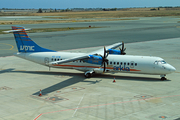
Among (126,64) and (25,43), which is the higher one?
(25,43)

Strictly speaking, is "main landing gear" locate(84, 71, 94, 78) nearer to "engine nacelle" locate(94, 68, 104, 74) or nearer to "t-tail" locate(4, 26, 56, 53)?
"engine nacelle" locate(94, 68, 104, 74)

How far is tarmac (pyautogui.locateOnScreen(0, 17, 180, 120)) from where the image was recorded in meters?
19.5

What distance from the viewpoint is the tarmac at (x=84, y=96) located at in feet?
64.0

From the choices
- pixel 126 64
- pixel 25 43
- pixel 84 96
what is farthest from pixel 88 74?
pixel 25 43

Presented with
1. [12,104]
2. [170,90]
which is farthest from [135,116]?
[12,104]

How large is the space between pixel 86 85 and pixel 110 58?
19.4ft

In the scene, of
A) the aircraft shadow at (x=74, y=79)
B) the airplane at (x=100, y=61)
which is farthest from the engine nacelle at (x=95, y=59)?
the aircraft shadow at (x=74, y=79)

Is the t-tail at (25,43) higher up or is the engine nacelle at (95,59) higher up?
the t-tail at (25,43)

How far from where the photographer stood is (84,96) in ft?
79.0

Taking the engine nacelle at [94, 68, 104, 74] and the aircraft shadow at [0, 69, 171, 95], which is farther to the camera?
the engine nacelle at [94, 68, 104, 74]

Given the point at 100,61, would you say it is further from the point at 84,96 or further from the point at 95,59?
the point at 84,96

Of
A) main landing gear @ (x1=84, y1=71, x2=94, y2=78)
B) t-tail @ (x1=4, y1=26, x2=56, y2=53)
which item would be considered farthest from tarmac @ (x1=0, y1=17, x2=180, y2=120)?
t-tail @ (x1=4, y1=26, x2=56, y2=53)

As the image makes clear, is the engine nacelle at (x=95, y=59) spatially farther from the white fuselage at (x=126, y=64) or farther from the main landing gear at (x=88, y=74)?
the main landing gear at (x=88, y=74)

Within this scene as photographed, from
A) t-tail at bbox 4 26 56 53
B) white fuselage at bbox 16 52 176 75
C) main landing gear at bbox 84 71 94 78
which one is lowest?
main landing gear at bbox 84 71 94 78
